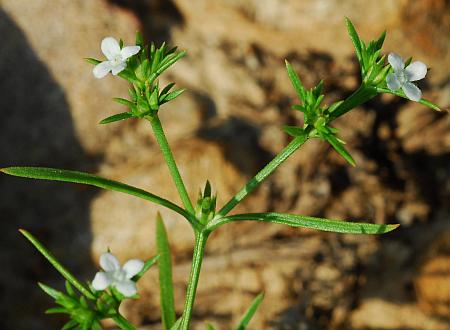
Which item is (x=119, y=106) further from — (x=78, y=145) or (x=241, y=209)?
(x=241, y=209)

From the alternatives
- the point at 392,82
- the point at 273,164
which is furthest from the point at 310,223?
the point at 392,82

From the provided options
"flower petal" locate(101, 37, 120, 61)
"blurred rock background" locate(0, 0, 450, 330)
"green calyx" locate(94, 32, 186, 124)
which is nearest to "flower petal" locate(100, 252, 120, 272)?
"green calyx" locate(94, 32, 186, 124)

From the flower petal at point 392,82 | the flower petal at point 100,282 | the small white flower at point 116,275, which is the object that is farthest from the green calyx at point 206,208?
the flower petal at point 392,82

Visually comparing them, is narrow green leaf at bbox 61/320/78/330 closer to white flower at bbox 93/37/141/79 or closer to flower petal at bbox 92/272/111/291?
flower petal at bbox 92/272/111/291

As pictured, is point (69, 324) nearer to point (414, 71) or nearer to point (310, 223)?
point (310, 223)

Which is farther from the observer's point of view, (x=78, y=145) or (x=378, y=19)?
(x=378, y=19)

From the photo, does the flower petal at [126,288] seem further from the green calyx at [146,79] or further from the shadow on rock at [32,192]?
the shadow on rock at [32,192]

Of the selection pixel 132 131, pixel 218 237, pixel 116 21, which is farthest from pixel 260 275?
pixel 116 21
